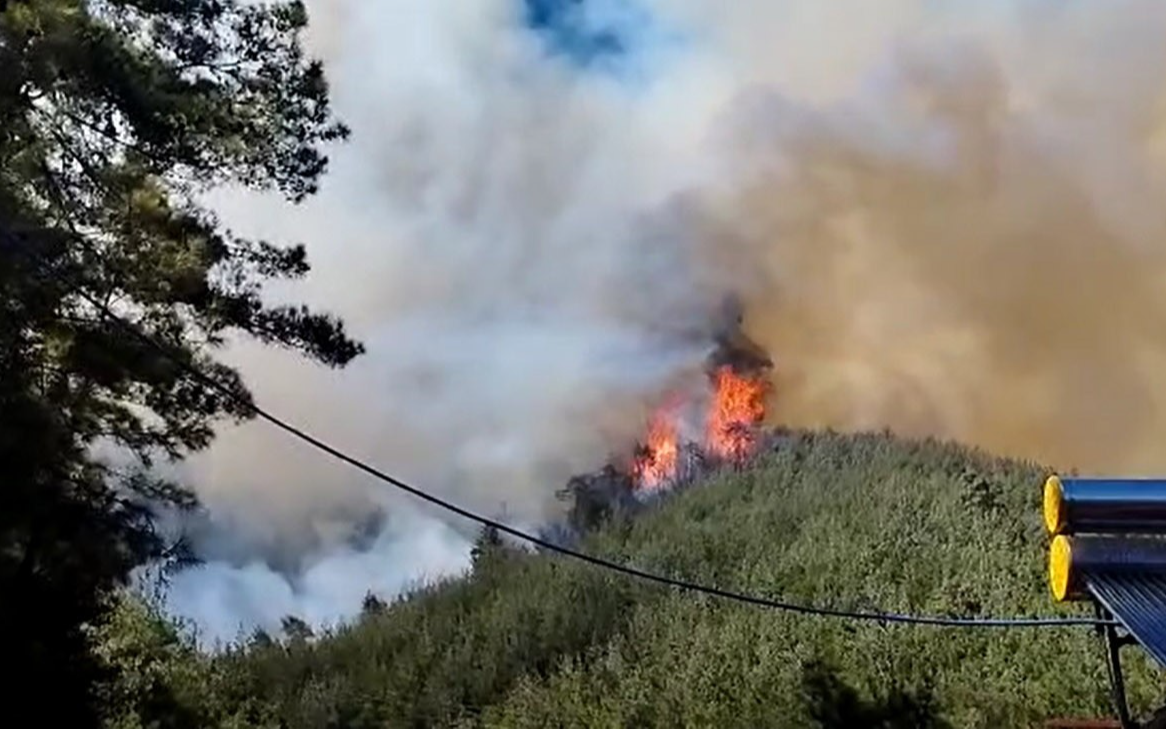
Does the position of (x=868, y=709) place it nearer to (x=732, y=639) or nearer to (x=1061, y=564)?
(x=732, y=639)

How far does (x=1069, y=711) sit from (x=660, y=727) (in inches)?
165

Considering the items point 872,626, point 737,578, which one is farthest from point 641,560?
point 872,626

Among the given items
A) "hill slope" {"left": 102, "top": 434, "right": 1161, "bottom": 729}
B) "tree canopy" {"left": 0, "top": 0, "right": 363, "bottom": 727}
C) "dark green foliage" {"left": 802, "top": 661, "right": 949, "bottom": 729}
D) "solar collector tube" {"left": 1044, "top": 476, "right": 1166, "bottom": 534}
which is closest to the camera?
"solar collector tube" {"left": 1044, "top": 476, "right": 1166, "bottom": 534}

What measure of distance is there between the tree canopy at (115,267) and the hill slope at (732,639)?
267cm

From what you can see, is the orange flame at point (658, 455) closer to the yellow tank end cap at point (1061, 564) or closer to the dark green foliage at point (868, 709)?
the dark green foliage at point (868, 709)

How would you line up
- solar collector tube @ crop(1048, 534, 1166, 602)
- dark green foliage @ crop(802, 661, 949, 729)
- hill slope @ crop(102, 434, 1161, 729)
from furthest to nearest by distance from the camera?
hill slope @ crop(102, 434, 1161, 729) → dark green foliage @ crop(802, 661, 949, 729) → solar collector tube @ crop(1048, 534, 1166, 602)

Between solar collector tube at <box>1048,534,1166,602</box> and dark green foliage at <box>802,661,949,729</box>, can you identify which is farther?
dark green foliage at <box>802,661,949,729</box>

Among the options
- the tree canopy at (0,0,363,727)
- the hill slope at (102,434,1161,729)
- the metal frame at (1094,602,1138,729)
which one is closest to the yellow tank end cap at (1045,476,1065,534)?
the metal frame at (1094,602,1138,729)

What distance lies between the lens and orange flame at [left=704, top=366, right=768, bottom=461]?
30672 mm

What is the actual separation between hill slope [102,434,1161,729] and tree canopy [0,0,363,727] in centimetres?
267

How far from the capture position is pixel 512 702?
51.5 feet

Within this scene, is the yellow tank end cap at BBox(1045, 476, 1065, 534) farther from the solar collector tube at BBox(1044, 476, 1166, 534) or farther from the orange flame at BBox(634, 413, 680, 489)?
the orange flame at BBox(634, 413, 680, 489)

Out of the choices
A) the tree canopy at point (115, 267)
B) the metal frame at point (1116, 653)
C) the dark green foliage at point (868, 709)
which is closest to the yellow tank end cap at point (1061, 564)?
the metal frame at point (1116, 653)

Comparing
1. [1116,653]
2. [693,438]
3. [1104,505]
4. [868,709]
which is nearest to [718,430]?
[693,438]
